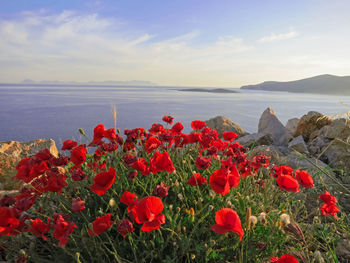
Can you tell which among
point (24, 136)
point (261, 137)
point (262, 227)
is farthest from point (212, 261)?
point (24, 136)

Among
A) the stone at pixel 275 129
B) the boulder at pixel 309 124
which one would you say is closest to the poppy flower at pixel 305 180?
the stone at pixel 275 129

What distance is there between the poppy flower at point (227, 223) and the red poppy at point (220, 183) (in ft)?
0.59

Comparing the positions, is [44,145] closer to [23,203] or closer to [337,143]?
Result: [23,203]

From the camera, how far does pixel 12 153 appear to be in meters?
3.61

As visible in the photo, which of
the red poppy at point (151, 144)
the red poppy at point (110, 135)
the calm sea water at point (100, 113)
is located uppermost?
the red poppy at point (110, 135)

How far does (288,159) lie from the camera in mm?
4320

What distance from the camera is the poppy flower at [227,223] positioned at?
1.19 metres

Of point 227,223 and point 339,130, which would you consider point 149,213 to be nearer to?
point 227,223

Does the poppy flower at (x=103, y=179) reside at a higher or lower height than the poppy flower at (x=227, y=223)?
higher

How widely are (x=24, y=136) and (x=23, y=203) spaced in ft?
23.2

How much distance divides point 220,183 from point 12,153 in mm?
3596

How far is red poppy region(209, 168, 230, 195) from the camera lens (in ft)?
4.71

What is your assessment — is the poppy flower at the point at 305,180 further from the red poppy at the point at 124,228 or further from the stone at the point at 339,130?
the stone at the point at 339,130

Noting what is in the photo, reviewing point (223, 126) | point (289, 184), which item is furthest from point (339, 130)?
point (289, 184)
